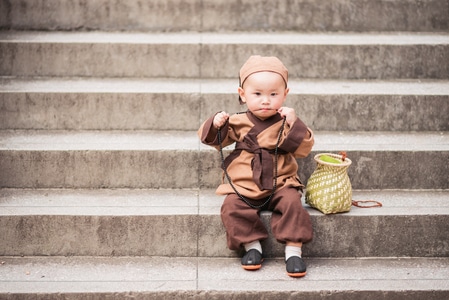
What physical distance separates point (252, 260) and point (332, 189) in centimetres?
66

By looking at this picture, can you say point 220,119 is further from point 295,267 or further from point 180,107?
point 295,267

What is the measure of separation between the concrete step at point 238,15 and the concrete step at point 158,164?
1439 millimetres

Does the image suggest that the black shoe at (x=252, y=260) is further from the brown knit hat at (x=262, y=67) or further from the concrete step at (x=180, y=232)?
the brown knit hat at (x=262, y=67)

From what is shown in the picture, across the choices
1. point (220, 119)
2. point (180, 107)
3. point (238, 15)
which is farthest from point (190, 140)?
point (238, 15)

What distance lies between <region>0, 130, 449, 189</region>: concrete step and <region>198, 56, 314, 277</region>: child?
37 centimetres

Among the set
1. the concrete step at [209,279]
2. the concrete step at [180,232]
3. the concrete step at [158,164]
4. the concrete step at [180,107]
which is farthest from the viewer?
the concrete step at [180,107]

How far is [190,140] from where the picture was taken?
4.34 m

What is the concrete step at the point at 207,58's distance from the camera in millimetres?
4820

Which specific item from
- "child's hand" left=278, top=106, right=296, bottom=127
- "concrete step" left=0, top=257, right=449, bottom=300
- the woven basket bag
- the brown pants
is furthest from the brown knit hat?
"concrete step" left=0, top=257, right=449, bottom=300

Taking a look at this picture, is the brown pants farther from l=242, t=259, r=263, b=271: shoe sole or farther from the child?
l=242, t=259, r=263, b=271: shoe sole

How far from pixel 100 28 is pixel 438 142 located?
2.94 metres

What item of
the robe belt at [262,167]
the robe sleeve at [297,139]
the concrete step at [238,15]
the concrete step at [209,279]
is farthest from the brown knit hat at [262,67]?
the concrete step at [238,15]

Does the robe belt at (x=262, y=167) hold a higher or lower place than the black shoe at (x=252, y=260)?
higher

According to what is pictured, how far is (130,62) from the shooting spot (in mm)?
4871
